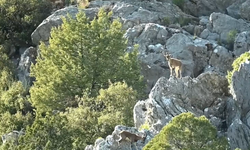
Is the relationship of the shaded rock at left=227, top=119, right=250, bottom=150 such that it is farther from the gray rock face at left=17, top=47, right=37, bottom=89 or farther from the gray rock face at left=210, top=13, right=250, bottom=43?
the gray rock face at left=17, top=47, right=37, bottom=89

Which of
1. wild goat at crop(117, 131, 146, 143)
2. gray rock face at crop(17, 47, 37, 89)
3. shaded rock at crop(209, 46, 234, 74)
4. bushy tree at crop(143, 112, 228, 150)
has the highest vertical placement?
bushy tree at crop(143, 112, 228, 150)

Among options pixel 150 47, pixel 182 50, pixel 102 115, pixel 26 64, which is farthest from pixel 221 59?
pixel 26 64

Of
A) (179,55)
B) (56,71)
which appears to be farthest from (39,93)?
(179,55)

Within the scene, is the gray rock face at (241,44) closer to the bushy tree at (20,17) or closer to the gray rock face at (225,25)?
the gray rock face at (225,25)

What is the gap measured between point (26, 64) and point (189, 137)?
28981 mm

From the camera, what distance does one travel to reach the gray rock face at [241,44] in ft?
149

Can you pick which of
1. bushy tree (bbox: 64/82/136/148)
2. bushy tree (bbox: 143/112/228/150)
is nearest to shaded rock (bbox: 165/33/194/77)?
bushy tree (bbox: 64/82/136/148)

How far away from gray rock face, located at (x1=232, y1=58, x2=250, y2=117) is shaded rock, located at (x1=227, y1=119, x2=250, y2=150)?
2.54 meters

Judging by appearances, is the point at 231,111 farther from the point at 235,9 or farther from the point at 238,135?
the point at 235,9

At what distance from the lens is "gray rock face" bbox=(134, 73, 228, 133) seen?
3080 centimetres

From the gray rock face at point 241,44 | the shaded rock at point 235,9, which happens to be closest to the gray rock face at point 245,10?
the shaded rock at point 235,9

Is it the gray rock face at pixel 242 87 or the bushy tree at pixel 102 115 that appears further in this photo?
the bushy tree at pixel 102 115

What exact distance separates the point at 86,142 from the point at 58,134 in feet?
4.15

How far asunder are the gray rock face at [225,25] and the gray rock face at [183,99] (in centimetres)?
1597
